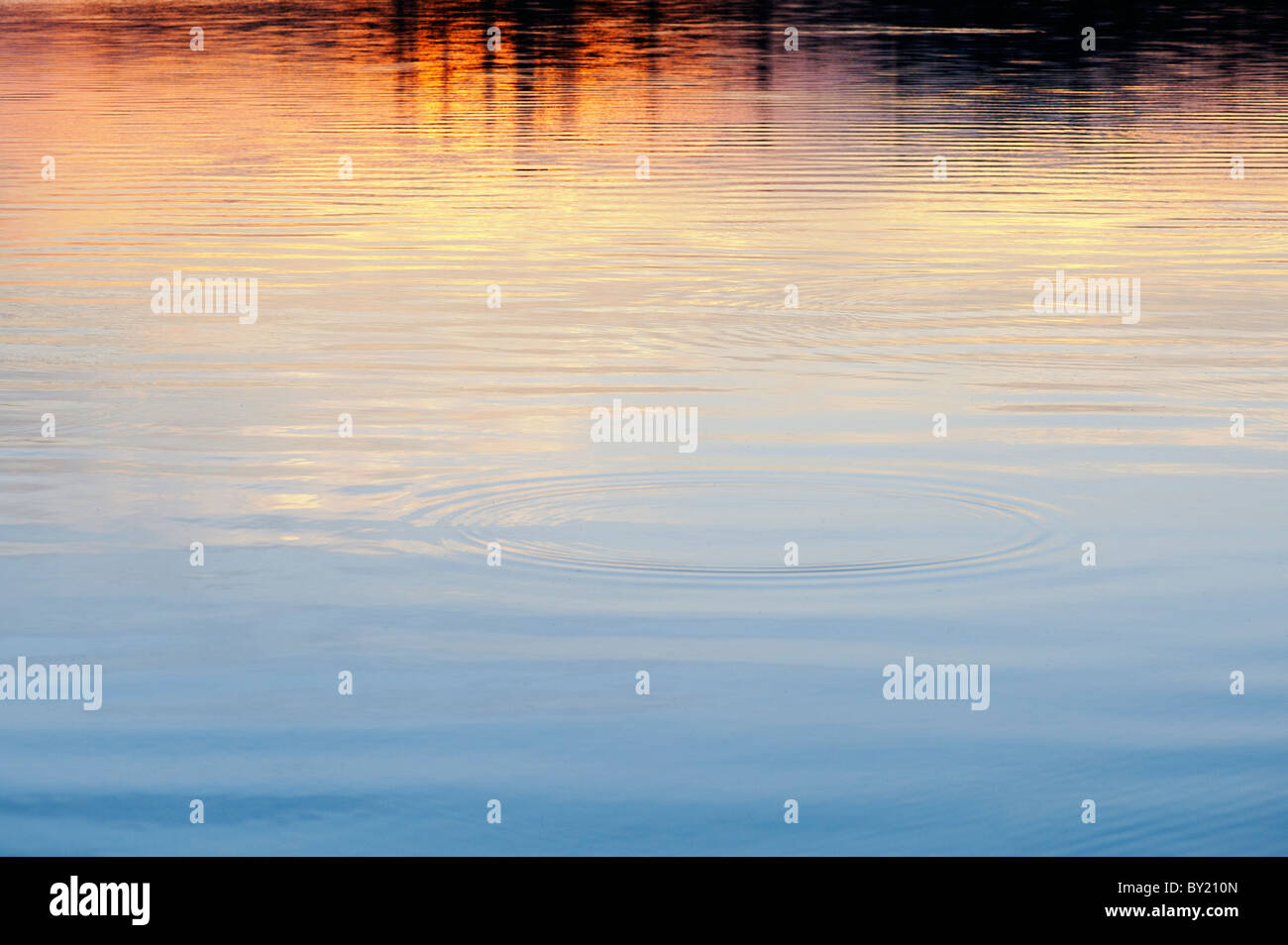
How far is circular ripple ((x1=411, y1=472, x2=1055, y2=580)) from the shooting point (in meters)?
10.4

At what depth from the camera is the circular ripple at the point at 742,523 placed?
10.4 m

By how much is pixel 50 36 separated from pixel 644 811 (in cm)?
5844

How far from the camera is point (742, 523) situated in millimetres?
11117

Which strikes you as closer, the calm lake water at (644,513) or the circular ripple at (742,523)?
the calm lake water at (644,513)

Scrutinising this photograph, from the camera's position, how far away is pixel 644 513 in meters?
11.3

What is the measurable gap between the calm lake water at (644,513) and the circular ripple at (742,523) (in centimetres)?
4

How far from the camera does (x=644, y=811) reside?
24.5 ft

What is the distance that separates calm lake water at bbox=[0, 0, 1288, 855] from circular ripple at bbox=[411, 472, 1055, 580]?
4 cm

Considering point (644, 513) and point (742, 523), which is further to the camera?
point (644, 513)

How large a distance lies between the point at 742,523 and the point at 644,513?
533 millimetres

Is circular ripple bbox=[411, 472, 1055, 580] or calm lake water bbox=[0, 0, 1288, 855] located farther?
circular ripple bbox=[411, 472, 1055, 580]

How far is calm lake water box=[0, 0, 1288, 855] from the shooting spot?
7723mm
